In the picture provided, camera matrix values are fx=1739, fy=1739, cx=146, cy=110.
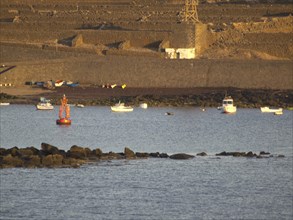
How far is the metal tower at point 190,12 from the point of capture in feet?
298

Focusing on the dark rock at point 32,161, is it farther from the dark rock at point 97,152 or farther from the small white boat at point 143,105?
the small white boat at point 143,105

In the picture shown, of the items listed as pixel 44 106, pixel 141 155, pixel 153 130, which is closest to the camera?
pixel 141 155

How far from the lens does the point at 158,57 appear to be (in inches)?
3494

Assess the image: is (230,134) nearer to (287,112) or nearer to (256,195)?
(287,112)

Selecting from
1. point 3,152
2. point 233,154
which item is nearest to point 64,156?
point 3,152

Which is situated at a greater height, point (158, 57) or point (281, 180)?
point (158, 57)

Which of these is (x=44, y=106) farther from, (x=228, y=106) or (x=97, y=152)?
(x=97, y=152)

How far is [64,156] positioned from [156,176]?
434 centimetres

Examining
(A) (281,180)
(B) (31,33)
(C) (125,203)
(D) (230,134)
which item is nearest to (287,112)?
(D) (230,134)

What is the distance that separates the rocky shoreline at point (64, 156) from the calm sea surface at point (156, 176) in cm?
66

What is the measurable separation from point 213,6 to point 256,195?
50.0 meters

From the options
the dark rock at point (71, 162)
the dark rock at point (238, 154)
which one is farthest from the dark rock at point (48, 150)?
the dark rock at point (238, 154)

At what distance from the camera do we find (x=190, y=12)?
91.9 meters

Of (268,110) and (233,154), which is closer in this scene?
(233,154)
